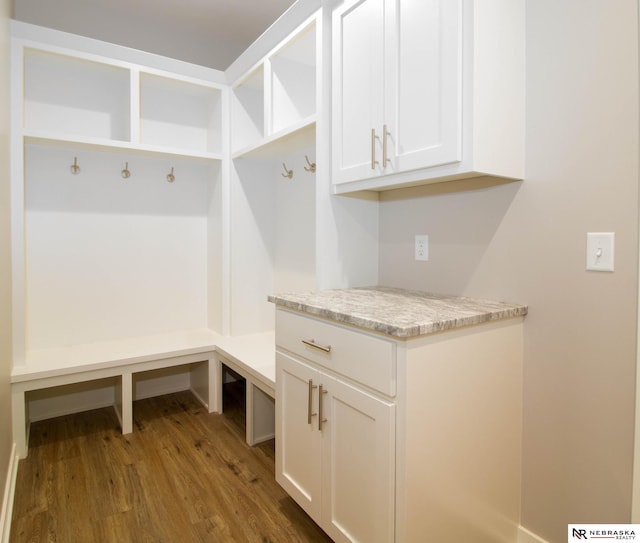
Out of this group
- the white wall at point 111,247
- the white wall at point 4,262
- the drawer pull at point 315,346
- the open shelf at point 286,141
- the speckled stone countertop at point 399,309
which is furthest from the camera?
the white wall at point 111,247

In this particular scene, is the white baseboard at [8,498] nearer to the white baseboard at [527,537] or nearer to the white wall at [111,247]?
the white wall at [111,247]

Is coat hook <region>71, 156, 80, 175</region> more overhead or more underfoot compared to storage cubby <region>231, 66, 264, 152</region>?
more underfoot

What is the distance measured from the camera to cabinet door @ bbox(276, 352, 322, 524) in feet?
4.85

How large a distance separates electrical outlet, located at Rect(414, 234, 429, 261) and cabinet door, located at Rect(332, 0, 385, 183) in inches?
16.0

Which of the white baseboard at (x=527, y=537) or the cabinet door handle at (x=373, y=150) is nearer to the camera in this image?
the white baseboard at (x=527, y=537)

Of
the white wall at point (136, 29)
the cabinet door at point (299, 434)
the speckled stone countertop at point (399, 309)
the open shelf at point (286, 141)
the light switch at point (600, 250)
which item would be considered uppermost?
the white wall at point (136, 29)

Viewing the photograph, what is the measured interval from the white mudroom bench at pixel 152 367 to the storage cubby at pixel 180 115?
4.39 ft

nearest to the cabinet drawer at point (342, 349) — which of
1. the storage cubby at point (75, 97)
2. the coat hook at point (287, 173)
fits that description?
the coat hook at point (287, 173)

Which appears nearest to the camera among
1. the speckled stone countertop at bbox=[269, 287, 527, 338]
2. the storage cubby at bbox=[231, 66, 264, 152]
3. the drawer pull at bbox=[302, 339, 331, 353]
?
the speckled stone countertop at bbox=[269, 287, 527, 338]

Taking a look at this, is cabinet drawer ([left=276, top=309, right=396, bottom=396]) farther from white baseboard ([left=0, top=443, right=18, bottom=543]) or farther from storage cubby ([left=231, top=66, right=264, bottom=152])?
storage cubby ([left=231, top=66, right=264, bottom=152])

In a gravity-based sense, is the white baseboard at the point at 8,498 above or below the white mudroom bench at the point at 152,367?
below

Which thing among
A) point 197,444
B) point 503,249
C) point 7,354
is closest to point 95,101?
point 7,354

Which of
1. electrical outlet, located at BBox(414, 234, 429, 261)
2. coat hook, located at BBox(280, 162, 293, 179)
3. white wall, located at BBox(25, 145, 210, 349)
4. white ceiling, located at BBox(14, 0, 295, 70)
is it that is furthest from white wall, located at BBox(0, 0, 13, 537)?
electrical outlet, located at BBox(414, 234, 429, 261)

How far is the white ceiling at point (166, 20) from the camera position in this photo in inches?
102
